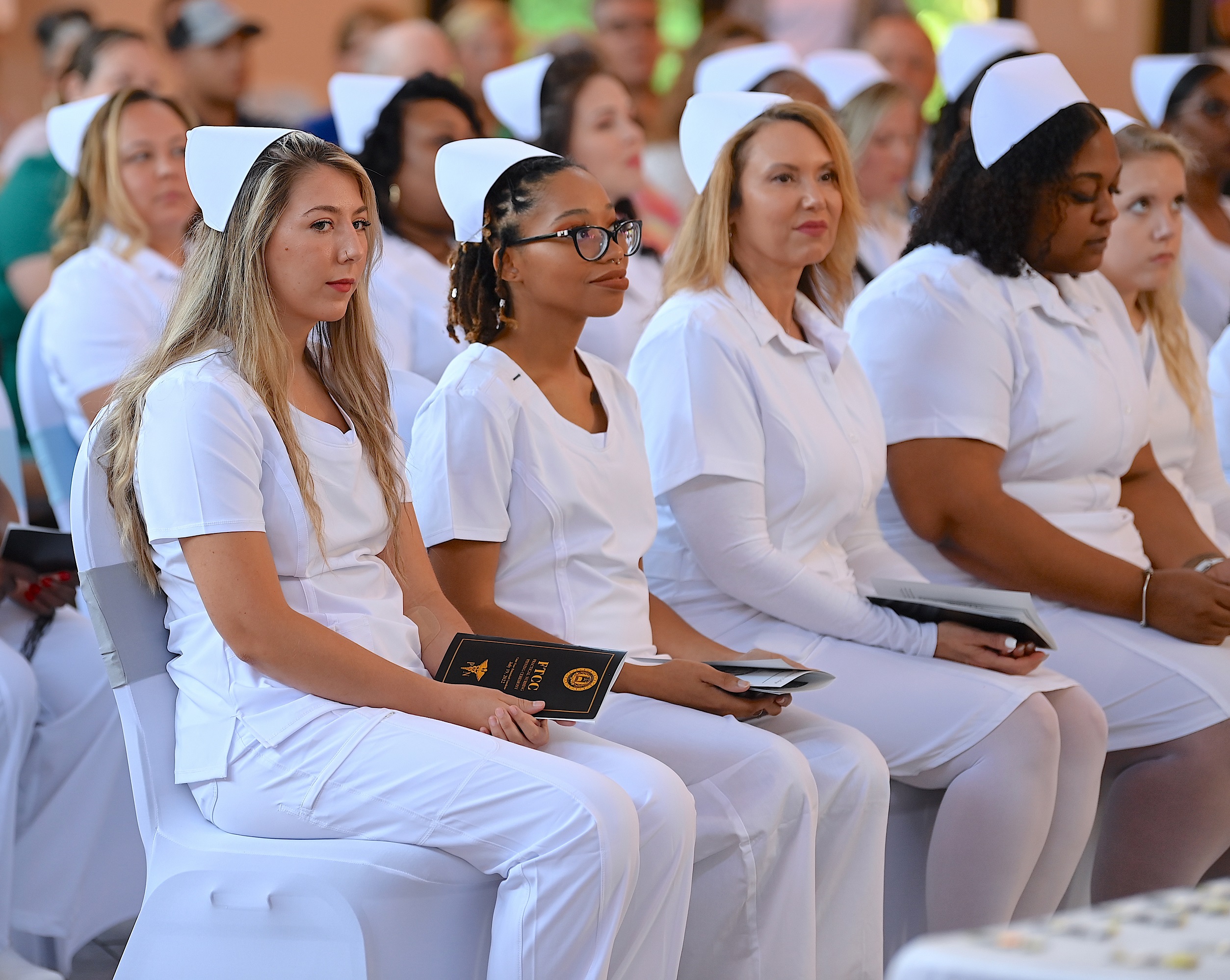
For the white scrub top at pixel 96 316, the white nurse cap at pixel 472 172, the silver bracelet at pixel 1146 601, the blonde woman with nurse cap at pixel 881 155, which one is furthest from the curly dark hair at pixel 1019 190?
the white scrub top at pixel 96 316

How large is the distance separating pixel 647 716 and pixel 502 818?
0.47 meters

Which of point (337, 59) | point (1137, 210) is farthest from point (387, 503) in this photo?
point (337, 59)

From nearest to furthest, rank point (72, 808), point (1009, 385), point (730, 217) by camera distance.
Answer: point (72, 808) < point (730, 217) < point (1009, 385)

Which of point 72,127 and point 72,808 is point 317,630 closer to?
point 72,808

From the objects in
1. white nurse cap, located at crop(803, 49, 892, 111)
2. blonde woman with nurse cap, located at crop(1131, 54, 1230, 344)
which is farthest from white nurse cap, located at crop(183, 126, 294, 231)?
blonde woman with nurse cap, located at crop(1131, 54, 1230, 344)

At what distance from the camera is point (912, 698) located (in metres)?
2.29

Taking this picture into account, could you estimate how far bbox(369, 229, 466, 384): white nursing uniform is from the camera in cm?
319

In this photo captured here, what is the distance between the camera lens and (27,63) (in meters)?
5.45

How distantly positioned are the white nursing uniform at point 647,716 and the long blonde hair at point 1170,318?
4.61ft

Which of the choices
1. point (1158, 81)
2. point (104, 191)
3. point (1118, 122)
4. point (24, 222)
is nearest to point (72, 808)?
point (104, 191)

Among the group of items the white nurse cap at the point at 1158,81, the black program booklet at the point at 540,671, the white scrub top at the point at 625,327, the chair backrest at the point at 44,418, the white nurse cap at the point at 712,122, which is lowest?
the black program booklet at the point at 540,671

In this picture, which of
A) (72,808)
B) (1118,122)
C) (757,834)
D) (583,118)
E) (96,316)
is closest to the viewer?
(757,834)

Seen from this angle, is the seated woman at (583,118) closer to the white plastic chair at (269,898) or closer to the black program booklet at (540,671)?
the black program booklet at (540,671)

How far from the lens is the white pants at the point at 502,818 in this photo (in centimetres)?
165
